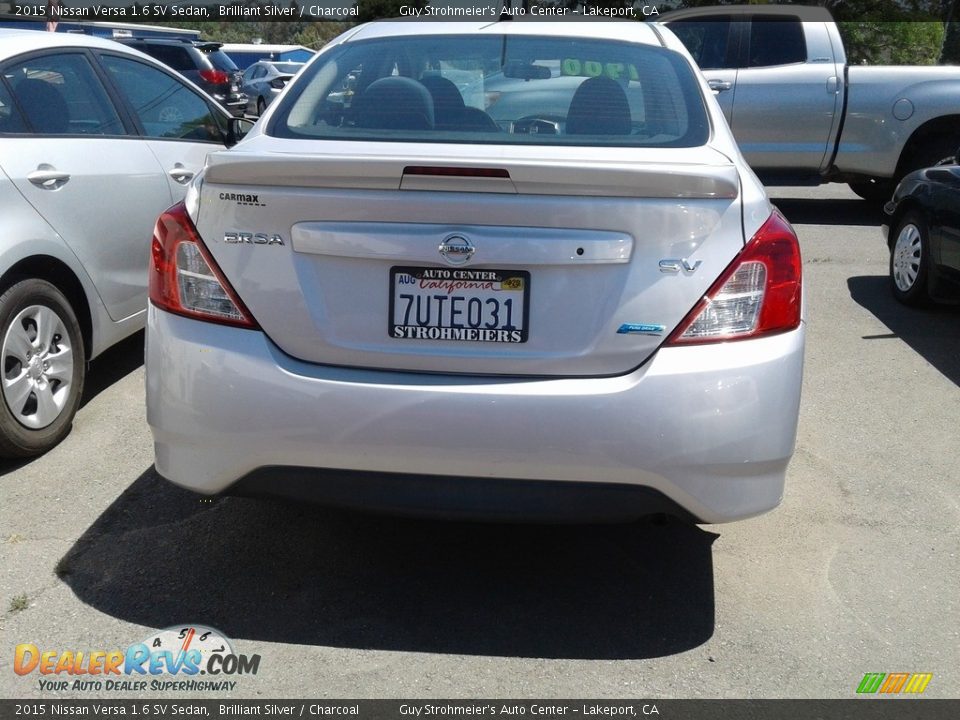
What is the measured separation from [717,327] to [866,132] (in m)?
8.29

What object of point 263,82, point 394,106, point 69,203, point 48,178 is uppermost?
point 394,106

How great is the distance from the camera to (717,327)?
2850mm

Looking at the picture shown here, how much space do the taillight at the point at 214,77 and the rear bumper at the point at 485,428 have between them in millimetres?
16138

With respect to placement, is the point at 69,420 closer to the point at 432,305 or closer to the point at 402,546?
the point at 402,546

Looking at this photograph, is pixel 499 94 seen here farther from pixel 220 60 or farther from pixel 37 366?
pixel 220 60

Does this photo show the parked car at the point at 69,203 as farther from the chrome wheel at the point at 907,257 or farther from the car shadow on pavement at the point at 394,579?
the chrome wheel at the point at 907,257

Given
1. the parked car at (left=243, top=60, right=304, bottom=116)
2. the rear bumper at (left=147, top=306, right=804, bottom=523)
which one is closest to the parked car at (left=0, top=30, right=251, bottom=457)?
the rear bumper at (left=147, top=306, right=804, bottom=523)

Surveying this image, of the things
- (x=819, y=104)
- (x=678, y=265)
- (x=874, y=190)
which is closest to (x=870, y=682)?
(x=678, y=265)

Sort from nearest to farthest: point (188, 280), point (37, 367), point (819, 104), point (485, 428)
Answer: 1. point (485, 428)
2. point (188, 280)
3. point (37, 367)
4. point (819, 104)

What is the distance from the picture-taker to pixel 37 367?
14.0 feet

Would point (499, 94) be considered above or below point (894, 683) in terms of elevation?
above

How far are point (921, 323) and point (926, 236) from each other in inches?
23.0

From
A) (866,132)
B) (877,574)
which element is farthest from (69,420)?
(866,132)

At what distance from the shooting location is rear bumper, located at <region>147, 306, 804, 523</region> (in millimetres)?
2775
